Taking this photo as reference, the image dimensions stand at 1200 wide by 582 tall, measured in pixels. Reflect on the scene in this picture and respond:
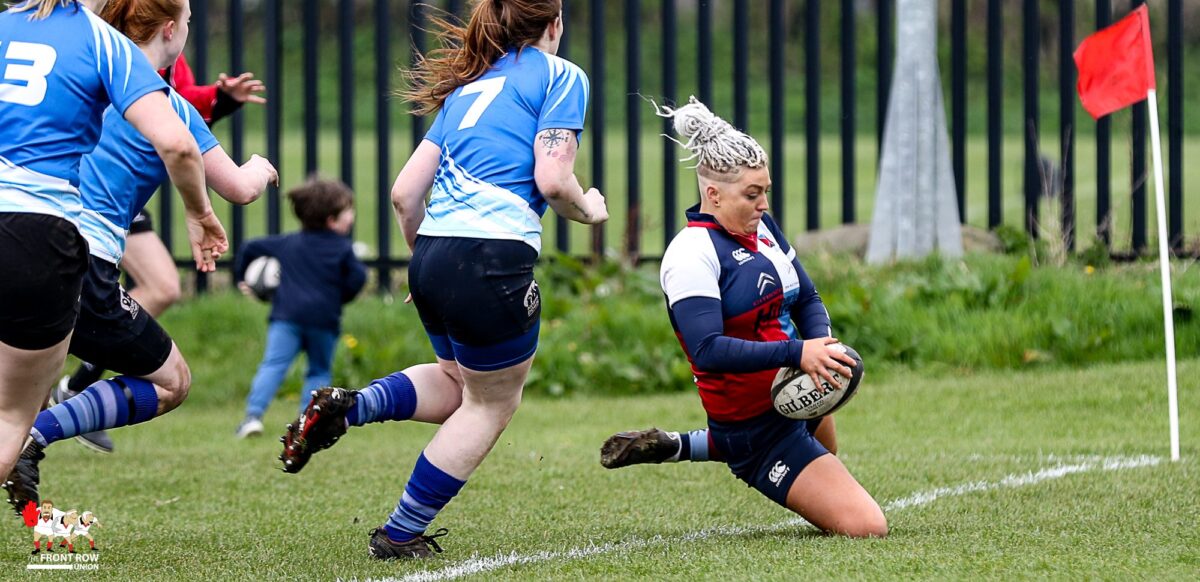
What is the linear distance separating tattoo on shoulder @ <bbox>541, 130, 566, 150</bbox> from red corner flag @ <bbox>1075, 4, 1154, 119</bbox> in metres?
3.63

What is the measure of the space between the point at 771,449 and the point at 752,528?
Answer: 45 cm

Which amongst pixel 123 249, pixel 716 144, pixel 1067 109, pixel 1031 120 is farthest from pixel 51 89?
pixel 1067 109

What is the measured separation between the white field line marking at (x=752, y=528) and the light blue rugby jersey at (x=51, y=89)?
140cm

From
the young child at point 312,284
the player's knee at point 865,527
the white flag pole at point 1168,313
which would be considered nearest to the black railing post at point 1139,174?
the white flag pole at point 1168,313

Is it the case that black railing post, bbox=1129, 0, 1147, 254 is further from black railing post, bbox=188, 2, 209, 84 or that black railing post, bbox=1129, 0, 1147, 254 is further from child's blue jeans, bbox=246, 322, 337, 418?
black railing post, bbox=188, 2, 209, 84

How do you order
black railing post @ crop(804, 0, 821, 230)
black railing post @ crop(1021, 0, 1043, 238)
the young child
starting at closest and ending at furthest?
the young child < black railing post @ crop(1021, 0, 1043, 238) < black railing post @ crop(804, 0, 821, 230)

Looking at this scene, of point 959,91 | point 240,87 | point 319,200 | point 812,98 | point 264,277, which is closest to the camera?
point 240,87

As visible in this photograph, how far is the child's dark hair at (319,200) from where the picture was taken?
872cm

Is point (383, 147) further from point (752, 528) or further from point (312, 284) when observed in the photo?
point (752, 528)

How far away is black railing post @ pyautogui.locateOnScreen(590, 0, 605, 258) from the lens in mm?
10727

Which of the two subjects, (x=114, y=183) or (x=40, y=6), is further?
(x=114, y=183)

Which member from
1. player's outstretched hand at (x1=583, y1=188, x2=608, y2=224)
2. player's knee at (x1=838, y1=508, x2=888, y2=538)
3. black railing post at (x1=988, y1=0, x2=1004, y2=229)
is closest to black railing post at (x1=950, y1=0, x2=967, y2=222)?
black railing post at (x1=988, y1=0, x2=1004, y2=229)

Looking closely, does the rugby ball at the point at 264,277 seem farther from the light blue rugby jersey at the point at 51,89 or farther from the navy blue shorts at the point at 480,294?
the light blue rugby jersey at the point at 51,89

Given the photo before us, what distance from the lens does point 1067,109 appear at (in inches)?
431
